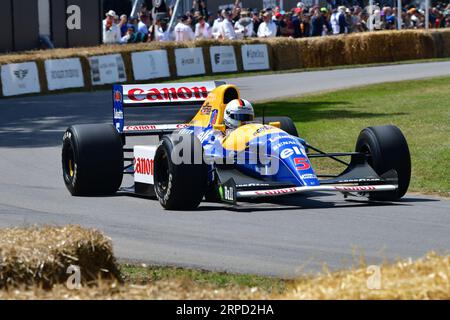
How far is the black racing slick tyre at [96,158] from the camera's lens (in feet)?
42.0

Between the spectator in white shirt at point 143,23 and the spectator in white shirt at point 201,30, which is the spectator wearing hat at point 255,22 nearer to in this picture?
the spectator in white shirt at point 201,30

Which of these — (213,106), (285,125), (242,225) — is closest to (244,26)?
(285,125)

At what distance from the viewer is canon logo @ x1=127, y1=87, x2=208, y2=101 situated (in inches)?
560

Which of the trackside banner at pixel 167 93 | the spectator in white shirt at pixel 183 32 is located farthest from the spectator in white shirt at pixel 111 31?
the trackside banner at pixel 167 93

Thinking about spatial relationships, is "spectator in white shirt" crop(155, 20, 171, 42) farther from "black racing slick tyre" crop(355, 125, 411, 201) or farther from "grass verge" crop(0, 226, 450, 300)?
"grass verge" crop(0, 226, 450, 300)

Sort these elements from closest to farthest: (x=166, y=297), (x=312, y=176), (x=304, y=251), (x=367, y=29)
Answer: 1. (x=166, y=297)
2. (x=304, y=251)
3. (x=312, y=176)
4. (x=367, y=29)

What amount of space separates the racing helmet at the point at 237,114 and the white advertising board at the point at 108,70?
16.8 m

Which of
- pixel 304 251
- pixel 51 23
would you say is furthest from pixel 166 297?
Answer: pixel 51 23

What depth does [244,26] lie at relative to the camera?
119 feet

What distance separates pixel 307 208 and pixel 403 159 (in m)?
1.26

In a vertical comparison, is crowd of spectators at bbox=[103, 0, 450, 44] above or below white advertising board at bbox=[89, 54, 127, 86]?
above

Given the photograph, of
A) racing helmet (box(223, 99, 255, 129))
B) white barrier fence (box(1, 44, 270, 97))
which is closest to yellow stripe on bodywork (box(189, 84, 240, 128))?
racing helmet (box(223, 99, 255, 129))

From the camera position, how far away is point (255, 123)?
41.5 feet
